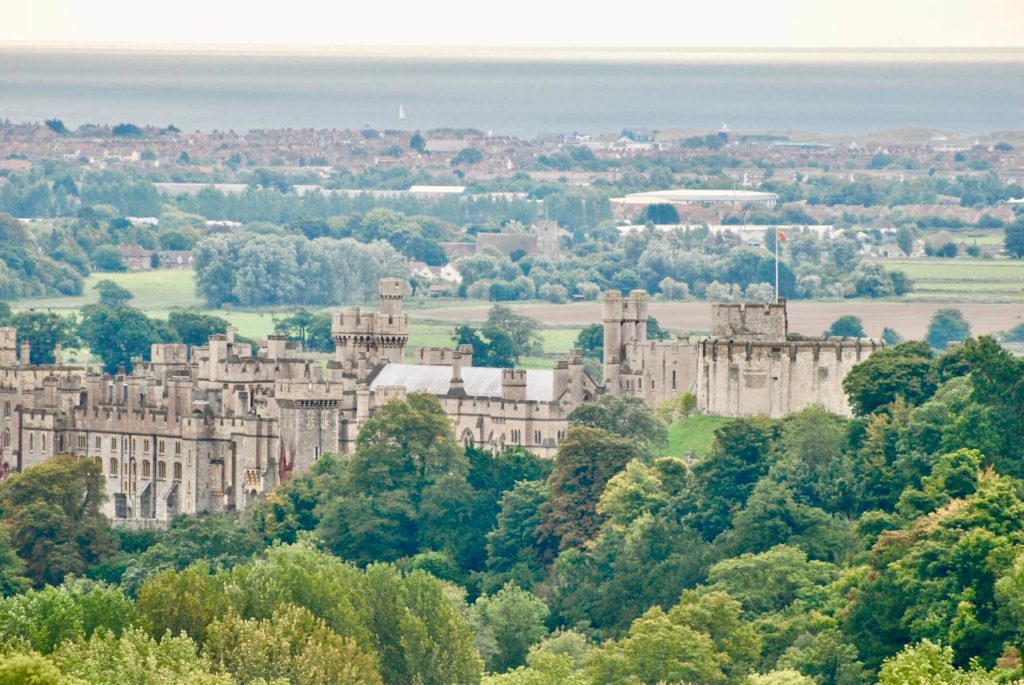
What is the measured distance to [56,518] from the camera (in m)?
78.4

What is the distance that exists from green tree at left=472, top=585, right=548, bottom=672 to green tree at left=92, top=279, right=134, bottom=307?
8862cm

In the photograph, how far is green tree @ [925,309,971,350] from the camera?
138250 mm

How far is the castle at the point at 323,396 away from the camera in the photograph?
3150 inches

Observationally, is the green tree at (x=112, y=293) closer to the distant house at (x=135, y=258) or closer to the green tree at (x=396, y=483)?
the distant house at (x=135, y=258)

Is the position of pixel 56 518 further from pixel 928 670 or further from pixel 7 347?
pixel 928 670

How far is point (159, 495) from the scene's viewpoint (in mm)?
89688

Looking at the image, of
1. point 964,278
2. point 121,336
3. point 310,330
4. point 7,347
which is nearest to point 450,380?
point 7,347

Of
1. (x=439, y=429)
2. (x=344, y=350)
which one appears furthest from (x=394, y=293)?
(x=439, y=429)

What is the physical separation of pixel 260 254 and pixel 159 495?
92468 mm

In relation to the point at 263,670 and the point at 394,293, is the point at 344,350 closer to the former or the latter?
the point at 394,293

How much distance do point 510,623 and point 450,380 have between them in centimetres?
2420

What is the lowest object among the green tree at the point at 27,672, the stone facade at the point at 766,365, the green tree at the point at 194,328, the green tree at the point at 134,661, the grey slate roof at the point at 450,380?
the green tree at the point at 134,661

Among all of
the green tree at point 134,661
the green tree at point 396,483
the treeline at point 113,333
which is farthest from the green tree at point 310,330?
the green tree at point 134,661

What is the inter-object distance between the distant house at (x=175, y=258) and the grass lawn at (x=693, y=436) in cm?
10777
